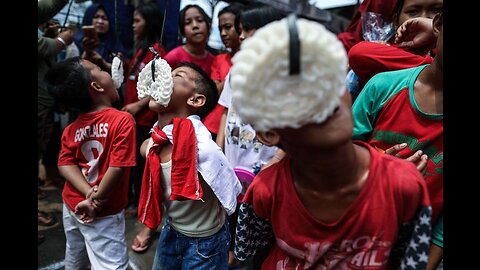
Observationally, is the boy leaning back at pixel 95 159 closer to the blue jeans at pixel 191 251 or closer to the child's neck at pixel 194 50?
the blue jeans at pixel 191 251

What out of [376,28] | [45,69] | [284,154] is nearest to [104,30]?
[45,69]

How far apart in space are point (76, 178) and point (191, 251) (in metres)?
0.83

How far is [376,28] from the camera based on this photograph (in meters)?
1.98

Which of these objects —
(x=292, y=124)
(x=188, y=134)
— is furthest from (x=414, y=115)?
(x=188, y=134)

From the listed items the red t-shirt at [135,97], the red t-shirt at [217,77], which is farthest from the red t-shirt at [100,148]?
the red t-shirt at [135,97]

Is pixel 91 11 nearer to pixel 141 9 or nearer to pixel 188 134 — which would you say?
pixel 141 9

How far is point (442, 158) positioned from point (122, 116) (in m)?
1.60

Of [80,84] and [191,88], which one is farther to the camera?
[80,84]

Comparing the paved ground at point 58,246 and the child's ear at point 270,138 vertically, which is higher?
the child's ear at point 270,138

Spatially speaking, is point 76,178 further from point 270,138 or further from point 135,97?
point 270,138

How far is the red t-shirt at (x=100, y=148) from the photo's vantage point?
194 cm

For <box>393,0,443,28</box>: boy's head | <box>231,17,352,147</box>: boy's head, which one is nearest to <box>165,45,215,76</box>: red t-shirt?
<box>393,0,443,28</box>: boy's head

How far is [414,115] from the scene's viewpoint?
45.8 inches
